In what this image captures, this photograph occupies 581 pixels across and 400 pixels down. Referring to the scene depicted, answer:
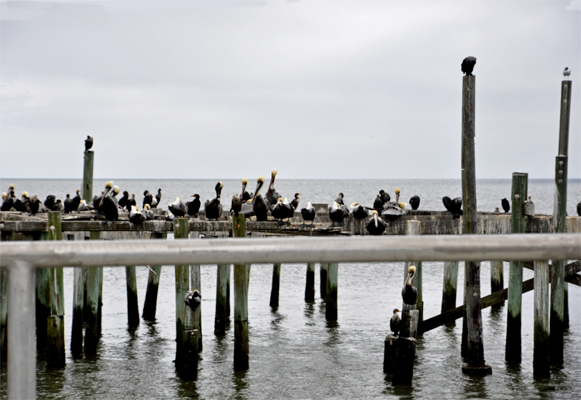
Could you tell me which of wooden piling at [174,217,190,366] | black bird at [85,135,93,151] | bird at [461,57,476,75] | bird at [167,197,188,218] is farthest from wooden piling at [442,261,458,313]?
black bird at [85,135,93,151]

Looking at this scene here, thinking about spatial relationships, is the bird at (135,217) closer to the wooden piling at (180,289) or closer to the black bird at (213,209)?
the black bird at (213,209)

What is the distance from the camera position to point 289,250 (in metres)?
1.44

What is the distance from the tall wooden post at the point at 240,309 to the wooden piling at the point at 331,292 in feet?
14.0

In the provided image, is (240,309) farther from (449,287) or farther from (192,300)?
(449,287)

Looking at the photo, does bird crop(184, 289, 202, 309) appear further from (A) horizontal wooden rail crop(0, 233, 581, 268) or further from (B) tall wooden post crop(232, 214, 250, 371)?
(A) horizontal wooden rail crop(0, 233, 581, 268)

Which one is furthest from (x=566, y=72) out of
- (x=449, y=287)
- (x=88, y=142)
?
(x=88, y=142)

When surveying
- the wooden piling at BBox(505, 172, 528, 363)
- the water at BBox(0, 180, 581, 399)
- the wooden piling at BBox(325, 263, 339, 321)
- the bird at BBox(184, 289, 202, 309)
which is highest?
the wooden piling at BBox(505, 172, 528, 363)

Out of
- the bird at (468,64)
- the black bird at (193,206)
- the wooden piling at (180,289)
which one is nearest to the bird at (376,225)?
the wooden piling at (180,289)

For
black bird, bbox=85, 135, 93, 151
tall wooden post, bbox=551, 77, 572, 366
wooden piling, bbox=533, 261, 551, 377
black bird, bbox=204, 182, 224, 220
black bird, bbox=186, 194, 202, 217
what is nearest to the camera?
wooden piling, bbox=533, 261, 551, 377

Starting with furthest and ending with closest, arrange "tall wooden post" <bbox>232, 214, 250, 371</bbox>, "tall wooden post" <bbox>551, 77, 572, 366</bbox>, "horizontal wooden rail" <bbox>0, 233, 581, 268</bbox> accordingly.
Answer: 1. "tall wooden post" <bbox>232, 214, 250, 371</bbox>
2. "tall wooden post" <bbox>551, 77, 572, 366</bbox>
3. "horizontal wooden rail" <bbox>0, 233, 581, 268</bbox>

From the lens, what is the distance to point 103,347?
13141mm

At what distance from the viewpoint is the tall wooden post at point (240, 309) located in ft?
34.4

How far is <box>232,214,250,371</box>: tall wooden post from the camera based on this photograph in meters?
10.5

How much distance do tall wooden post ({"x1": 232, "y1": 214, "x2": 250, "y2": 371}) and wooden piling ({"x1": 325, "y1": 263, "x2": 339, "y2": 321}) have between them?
4279 mm
